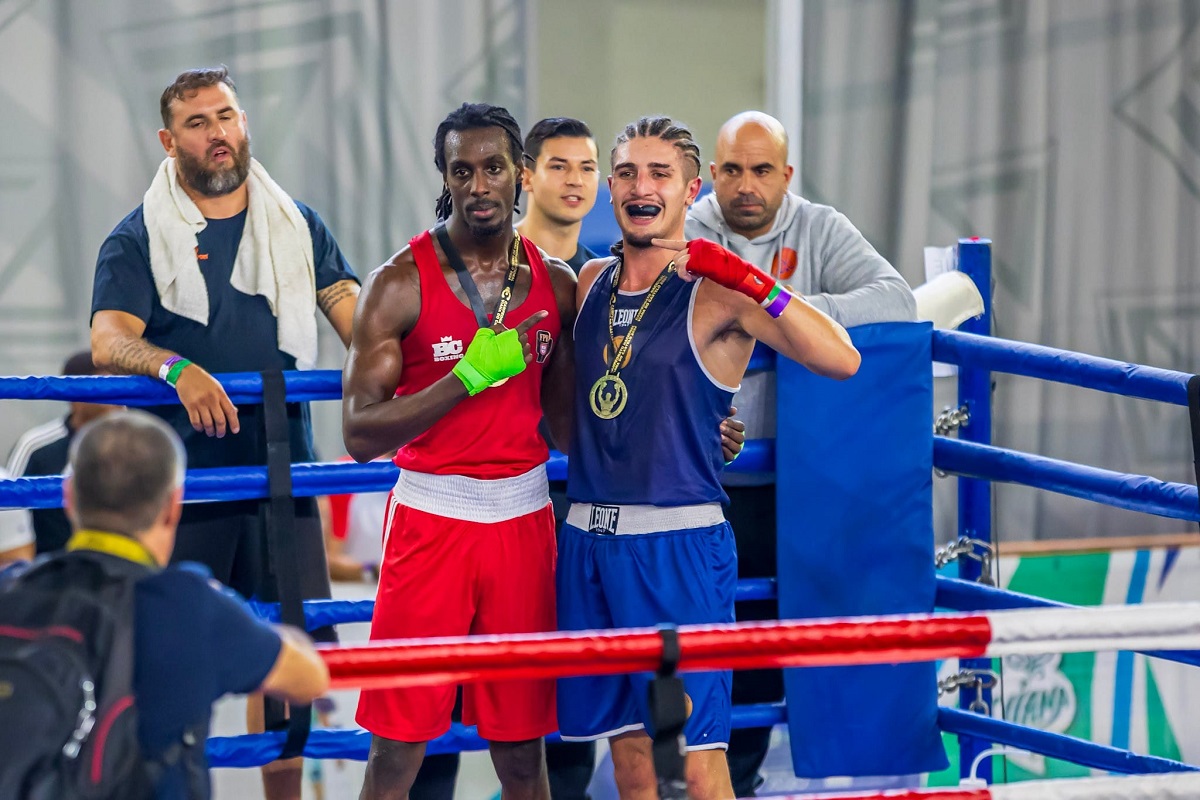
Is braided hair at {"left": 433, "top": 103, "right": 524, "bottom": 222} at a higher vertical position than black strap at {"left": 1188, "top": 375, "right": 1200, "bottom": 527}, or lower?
higher

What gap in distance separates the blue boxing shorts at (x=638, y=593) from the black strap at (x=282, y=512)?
0.50 meters

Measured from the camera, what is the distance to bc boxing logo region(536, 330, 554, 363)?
2.28 m

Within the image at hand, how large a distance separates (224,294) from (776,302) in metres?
1.15

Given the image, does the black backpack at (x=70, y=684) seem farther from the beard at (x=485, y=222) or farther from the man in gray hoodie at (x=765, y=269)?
the man in gray hoodie at (x=765, y=269)

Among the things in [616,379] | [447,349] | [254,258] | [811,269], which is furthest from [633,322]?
[254,258]

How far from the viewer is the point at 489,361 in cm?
211

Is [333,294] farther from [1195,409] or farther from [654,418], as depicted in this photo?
[1195,409]

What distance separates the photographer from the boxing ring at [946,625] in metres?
1.43

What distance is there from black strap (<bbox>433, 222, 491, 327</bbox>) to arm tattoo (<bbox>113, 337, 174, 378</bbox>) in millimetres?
551

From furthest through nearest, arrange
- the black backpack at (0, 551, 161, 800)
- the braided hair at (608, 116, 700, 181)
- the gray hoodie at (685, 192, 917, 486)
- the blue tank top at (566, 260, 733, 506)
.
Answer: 1. the gray hoodie at (685, 192, 917, 486)
2. the braided hair at (608, 116, 700, 181)
3. the blue tank top at (566, 260, 733, 506)
4. the black backpack at (0, 551, 161, 800)

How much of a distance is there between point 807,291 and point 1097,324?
3045 millimetres

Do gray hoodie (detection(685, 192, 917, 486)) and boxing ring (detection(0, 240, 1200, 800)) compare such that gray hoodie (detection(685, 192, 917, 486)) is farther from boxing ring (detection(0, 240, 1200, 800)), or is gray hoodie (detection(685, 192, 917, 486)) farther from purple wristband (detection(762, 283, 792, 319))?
purple wristband (detection(762, 283, 792, 319))

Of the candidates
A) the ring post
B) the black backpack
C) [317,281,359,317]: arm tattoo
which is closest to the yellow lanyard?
the black backpack

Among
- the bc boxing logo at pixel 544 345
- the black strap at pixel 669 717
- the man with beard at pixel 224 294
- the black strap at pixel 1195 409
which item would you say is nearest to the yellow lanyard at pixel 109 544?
the black strap at pixel 669 717
